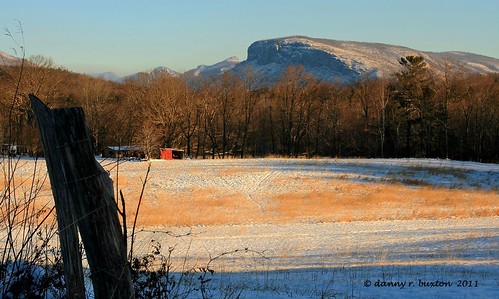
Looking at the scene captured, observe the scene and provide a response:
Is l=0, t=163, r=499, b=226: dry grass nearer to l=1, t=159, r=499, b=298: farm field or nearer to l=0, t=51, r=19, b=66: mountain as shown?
l=1, t=159, r=499, b=298: farm field

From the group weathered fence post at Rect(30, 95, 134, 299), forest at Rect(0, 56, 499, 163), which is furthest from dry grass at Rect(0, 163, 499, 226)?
weathered fence post at Rect(30, 95, 134, 299)

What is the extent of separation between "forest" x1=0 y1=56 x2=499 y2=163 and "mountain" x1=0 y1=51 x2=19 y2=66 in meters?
49.3

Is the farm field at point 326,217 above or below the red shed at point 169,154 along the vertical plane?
below

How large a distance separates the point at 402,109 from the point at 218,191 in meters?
34.6

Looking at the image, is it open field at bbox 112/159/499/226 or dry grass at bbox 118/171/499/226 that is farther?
open field at bbox 112/159/499/226

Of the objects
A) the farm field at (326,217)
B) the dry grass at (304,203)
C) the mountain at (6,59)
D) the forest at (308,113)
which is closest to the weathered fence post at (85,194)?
the mountain at (6,59)

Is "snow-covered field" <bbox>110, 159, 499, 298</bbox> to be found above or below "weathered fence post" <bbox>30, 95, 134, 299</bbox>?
below

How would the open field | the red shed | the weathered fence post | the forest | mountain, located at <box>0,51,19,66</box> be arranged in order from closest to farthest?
the weathered fence post → mountain, located at <box>0,51,19,66</box> → the open field → the red shed → the forest

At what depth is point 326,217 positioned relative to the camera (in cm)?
2900

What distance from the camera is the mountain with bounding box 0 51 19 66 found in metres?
3.83

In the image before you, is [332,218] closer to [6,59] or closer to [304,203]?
[304,203]

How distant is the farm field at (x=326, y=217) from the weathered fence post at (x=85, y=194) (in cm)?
493

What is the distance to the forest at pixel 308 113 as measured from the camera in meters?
59.9

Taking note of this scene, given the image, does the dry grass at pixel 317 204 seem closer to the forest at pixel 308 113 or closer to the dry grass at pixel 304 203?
the dry grass at pixel 304 203
